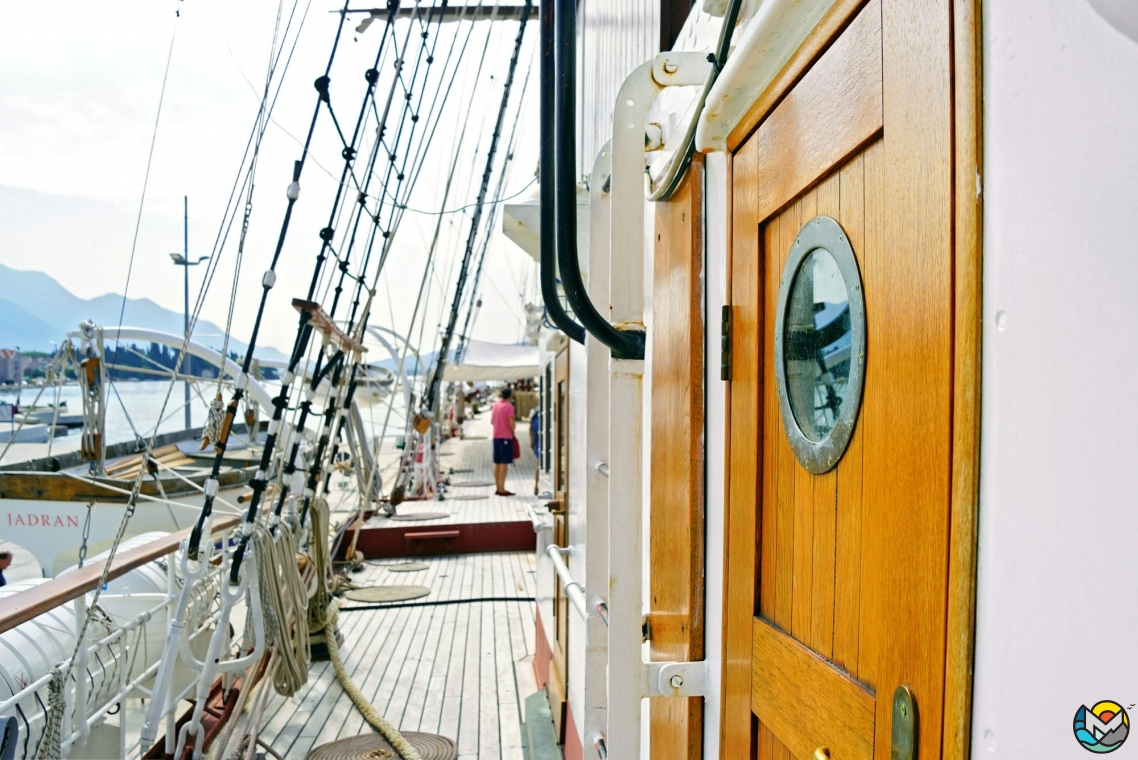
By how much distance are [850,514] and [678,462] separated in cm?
69

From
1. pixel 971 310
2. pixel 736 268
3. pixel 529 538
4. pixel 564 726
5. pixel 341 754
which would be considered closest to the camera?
pixel 971 310

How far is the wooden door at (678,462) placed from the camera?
153cm

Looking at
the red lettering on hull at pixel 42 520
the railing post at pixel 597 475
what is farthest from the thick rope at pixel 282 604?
the red lettering on hull at pixel 42 520

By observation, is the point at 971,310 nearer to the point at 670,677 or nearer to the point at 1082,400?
the point at 1082,400

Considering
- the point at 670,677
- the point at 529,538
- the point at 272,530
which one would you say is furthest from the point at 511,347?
the point at 670,677

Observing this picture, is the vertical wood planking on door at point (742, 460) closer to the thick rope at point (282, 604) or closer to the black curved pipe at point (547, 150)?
the black curved pipe at point (547, 150)

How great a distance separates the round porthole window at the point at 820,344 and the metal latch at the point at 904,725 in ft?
0.94

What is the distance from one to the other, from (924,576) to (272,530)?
434 centimetres

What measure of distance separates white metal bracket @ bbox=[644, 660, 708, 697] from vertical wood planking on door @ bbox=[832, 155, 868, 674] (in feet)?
1.79

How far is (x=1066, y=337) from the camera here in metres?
0.57

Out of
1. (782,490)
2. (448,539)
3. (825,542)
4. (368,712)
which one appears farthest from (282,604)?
(448,539)

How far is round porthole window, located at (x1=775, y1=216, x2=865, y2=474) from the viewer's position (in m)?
0.94

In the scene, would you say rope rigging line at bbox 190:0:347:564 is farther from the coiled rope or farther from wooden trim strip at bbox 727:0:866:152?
wooden trim strip at bbox 727:0:866:152

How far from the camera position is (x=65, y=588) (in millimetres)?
2680
